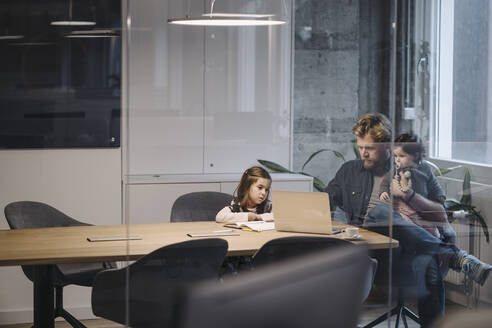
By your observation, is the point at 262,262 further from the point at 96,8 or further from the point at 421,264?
the point at 96,8

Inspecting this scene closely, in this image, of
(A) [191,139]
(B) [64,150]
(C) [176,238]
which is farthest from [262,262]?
(B) [64,150]

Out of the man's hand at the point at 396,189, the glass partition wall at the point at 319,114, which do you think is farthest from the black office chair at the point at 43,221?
the man's hand at the point at 396,189

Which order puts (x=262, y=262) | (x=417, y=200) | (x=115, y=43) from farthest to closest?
(x=115, y=43) < (x=417, y=200) < (x=262, y=262)

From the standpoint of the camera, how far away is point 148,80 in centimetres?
252

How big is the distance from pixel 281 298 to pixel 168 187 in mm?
1148

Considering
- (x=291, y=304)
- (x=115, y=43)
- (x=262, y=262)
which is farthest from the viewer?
(x=115, y=43)

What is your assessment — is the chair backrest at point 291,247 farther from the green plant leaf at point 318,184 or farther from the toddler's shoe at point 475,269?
the toddler's shoe at point 475,269

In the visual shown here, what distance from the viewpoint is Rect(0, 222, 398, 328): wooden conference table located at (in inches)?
101

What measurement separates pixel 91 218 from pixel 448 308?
1726mm

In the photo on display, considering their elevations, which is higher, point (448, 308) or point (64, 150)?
point (64, 150)

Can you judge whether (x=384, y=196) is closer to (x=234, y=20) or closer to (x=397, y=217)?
(x=397, y=217)

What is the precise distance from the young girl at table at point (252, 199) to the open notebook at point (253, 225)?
0.02 meters

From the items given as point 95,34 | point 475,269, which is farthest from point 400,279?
point 95,34

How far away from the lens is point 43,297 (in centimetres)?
360
